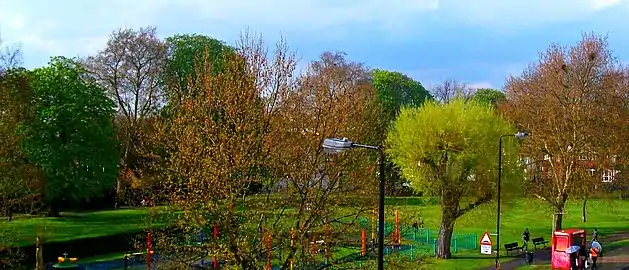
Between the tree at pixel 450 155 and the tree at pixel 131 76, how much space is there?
94.0 feet

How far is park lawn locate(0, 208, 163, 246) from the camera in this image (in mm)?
43812

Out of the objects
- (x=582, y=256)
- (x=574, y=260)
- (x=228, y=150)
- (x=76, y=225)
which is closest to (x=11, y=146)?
(x=228, y=150)

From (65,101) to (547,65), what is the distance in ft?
117

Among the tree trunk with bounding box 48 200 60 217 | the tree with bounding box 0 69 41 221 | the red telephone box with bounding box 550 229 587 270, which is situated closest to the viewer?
the tree with bounding box 0 69 41 221

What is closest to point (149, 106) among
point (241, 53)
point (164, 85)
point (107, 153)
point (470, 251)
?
point (164, 85)

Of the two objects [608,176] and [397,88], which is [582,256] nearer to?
[608,176]

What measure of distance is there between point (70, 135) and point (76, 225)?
6.61 m

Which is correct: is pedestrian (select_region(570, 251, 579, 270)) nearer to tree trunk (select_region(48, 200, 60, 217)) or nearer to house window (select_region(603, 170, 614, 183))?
house window (select_region(603, 170, 614, 183))

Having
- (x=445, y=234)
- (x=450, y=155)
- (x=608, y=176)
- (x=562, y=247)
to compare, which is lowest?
(x=562, y=247)

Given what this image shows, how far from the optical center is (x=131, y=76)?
63.5m

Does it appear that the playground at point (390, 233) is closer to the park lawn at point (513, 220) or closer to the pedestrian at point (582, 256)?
the park lawn at point (513, 220)

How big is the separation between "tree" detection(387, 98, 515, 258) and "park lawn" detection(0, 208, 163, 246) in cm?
1579

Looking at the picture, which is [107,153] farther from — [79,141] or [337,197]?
[337,197]

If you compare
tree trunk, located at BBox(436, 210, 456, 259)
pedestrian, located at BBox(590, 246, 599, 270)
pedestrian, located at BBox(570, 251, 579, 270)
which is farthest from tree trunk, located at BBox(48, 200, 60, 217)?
pedestrian, located at BBox(590, 246, 599, 270)
